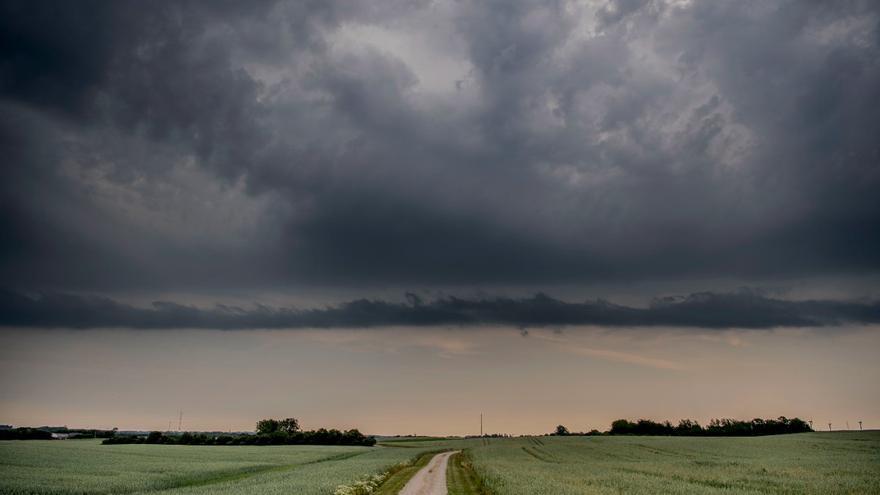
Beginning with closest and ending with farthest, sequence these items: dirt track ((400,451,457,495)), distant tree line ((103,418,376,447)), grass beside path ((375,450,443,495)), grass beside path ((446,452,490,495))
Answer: dirt track ((400,451,457,495)), grass beside path ((446,452,490,495)), grass beside path ((375,450,443,495)), distant tree line ((103,418,376,447))

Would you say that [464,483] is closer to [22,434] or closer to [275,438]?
[275,438]

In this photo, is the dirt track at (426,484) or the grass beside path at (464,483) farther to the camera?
the grass beside path at (464,483)

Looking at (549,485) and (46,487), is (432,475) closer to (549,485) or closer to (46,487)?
(549,485)

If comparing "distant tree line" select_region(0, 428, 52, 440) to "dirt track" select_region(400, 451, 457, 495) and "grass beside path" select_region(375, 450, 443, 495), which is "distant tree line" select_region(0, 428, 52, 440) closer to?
"grass beside path" select_region(375, 450, 443, 495)

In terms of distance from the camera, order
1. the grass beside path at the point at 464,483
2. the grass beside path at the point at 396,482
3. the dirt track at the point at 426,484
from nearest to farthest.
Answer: the dirt track at the point at 426,484
the grass beside path at the point at 464,483
the grass beside path at the point at 396,482

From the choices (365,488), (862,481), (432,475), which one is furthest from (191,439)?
(862,481)

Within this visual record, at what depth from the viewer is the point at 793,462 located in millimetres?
52031

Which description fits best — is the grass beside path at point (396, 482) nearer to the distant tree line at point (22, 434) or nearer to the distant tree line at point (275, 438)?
the distant tree line at point (275, 438)

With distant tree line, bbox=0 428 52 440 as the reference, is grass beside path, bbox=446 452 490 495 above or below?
above

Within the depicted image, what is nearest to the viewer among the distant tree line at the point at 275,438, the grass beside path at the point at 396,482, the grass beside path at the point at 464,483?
the grass beside path at the point at 464,483

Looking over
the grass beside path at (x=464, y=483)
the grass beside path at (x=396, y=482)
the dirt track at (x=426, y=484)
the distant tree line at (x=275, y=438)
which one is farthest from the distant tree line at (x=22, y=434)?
the grass beside path at (x=464, y=483)

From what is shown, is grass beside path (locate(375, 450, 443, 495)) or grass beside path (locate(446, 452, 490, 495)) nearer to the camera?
grass beside path (locate(446, 452, 490, 495))

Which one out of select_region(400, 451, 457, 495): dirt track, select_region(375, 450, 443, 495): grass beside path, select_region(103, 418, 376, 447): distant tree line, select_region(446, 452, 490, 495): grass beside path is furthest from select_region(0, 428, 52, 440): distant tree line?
select_region(446, 452, 490, 495): grass beside path

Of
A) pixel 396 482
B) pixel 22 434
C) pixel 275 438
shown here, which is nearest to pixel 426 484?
pixel 396 482
